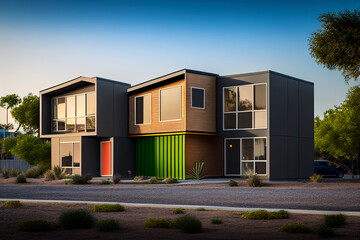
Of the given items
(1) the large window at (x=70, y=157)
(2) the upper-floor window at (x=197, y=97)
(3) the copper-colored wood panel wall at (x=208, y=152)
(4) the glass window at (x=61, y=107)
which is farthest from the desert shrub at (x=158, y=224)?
(4) the glass window at (x=61, y=107)

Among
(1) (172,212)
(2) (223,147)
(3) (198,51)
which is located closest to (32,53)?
(3) (198,51)

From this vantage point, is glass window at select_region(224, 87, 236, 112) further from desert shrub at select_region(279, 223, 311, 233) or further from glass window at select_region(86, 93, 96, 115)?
desert shrub at select_region(279, 223, 311, 233)

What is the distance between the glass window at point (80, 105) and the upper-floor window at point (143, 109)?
3.57 meters

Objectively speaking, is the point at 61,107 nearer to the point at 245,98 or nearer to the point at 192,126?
the point at 192,126

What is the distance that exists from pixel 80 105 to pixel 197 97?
865cm

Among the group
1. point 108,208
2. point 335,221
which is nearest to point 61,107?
point 108,208

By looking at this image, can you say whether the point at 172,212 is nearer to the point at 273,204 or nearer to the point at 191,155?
the point at 273,204

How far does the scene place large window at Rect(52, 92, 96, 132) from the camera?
2781 centimetres

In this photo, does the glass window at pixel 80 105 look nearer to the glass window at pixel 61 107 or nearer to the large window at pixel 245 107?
the glass window at pixel 61 107

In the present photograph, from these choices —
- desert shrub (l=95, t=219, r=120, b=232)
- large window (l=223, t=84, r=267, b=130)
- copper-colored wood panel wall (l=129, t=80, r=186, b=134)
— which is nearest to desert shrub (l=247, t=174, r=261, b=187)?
large window (l=223, t=84, r=267, b=130)

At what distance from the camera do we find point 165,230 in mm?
8281

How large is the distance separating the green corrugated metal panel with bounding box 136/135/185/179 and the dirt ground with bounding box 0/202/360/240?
42.7 feet

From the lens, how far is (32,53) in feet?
81.6

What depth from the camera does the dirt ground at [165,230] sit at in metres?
7.63
